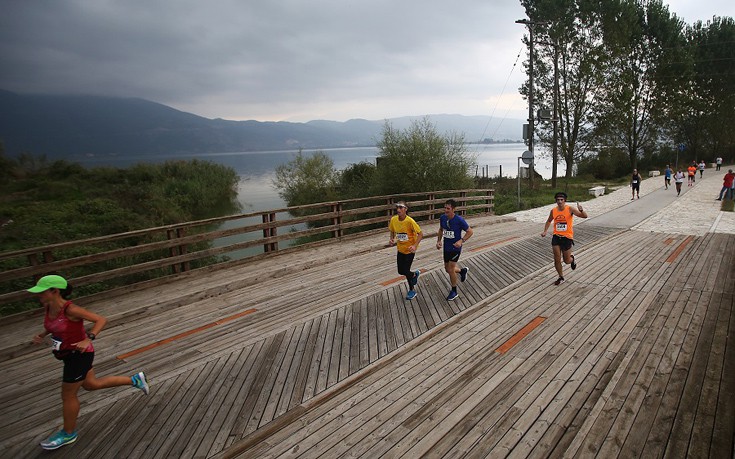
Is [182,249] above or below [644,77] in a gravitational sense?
below

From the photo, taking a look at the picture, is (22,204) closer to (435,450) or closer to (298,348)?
(298,348)

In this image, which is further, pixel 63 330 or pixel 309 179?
pixel 309 179

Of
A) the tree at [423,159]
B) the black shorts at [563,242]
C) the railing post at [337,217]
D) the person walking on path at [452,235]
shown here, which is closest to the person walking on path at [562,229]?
the black shorts at [563,242]

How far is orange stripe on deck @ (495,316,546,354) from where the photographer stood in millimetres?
5762

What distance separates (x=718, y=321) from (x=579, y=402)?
3.80 metres

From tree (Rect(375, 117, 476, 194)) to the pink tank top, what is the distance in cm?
2009

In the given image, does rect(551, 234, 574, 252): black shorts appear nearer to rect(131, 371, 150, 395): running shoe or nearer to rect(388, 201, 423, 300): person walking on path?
rect(388, 201, 423, 300): person walking on path

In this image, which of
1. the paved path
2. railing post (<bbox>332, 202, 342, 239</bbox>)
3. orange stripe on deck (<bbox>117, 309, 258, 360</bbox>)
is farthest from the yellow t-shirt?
the paved path

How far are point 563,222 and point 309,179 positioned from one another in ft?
87.5

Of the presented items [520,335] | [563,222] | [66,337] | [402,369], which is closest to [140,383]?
[66,337]

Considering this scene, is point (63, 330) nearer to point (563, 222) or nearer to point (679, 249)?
point (563, 222)

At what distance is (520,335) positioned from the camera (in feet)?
20.3

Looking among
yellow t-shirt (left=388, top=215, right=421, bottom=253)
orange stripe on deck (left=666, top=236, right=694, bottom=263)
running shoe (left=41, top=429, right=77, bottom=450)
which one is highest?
yellow t-shirt (left=388, top=215, right=421, bottom=253)

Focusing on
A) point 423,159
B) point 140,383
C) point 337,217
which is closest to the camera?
point 140,383
